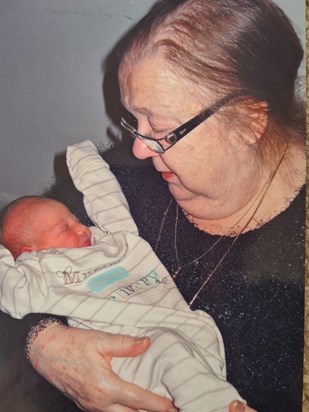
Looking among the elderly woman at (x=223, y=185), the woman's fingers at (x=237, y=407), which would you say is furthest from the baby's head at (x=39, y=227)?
the woman's fingers at (x=237, y=407)

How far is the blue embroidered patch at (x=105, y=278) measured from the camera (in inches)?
35.1

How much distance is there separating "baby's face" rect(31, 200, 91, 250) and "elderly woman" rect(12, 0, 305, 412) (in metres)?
0.11

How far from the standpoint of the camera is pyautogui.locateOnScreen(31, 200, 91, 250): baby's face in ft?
2.97

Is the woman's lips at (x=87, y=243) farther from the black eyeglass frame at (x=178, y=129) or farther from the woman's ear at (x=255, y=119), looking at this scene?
the woman's ear at (x=255, y=119)

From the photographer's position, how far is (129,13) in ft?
3.05

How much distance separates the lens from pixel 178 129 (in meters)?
0.89

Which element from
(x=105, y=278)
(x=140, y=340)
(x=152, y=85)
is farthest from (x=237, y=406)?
(x=152, y=85)

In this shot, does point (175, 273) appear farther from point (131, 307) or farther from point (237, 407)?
point (237, 407)

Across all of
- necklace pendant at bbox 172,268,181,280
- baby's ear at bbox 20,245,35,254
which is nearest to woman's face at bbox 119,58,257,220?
necklace pendant at bbox 172,268,181,280

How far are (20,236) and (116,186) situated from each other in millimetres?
184

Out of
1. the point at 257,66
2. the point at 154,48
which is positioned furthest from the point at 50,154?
the point at 257,66

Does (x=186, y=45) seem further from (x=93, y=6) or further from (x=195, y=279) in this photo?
(x=195, y=279)

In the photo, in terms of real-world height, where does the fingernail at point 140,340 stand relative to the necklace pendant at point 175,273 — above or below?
below

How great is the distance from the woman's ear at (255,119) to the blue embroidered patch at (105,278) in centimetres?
30
